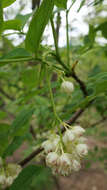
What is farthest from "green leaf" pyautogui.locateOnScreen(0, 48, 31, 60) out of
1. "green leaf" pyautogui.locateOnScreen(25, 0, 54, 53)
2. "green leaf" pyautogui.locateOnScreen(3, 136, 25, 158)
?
"green leaf" pyautogui.locateOnScreen(3, 136, 25, 158)

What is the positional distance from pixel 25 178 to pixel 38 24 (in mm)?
831

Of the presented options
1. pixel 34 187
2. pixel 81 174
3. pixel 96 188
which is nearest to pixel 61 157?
pixel 34 187

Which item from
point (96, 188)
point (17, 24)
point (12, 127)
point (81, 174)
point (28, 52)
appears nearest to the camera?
point (17, 24)

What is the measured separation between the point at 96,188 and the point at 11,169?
586 cm

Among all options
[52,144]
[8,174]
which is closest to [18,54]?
[52,144]

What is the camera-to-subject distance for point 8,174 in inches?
55.6

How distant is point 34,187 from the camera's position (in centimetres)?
588

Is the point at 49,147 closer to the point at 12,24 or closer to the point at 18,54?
the point at 18,54

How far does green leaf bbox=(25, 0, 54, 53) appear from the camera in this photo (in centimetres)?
90

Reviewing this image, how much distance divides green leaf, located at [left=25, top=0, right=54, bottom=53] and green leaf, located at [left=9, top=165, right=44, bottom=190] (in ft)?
2.21

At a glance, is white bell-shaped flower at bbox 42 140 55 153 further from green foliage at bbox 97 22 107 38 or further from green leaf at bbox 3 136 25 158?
green foliage at bbox 97 22 107 38

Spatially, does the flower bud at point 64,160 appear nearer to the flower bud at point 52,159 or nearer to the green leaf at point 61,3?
the flower bud at point 52,159

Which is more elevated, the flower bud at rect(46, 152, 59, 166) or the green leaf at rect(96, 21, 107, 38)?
the green leaf at rect(96, 21, 107, 38)

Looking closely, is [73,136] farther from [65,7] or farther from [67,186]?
[67,186]
